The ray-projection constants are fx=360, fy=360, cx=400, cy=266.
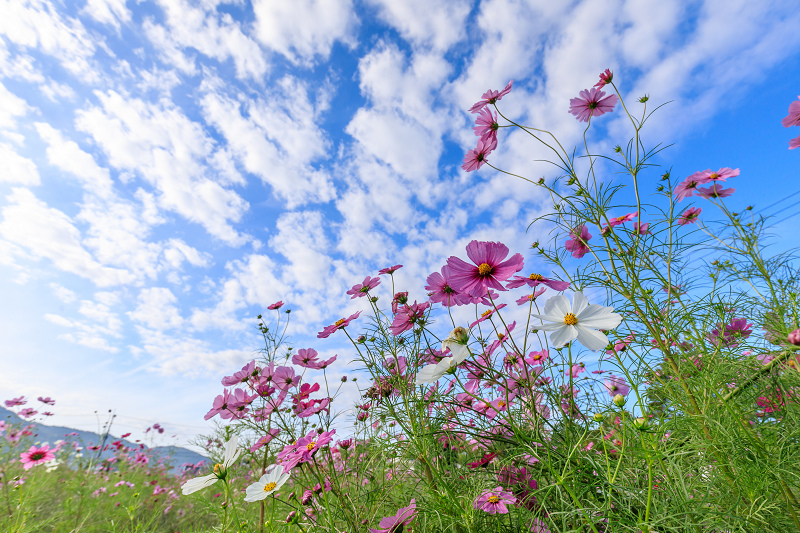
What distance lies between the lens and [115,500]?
3018 mm

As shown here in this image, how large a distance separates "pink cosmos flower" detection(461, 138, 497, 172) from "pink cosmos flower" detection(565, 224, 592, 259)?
0.39 meters

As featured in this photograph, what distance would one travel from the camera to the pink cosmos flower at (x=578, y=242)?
116 cm

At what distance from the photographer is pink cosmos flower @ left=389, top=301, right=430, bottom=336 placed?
1.06 m

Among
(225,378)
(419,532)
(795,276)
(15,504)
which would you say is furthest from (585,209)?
(15,504)

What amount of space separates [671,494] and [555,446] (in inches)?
11.1

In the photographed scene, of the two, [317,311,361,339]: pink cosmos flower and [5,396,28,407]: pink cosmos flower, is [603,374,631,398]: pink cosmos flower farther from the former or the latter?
[5,396,28,407]: pink cosmos flower

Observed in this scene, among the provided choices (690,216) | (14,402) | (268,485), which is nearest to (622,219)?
(690,216)

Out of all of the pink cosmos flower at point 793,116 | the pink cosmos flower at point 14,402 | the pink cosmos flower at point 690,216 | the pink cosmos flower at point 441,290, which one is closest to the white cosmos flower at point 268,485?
the pink cosmos flower at point 441,290

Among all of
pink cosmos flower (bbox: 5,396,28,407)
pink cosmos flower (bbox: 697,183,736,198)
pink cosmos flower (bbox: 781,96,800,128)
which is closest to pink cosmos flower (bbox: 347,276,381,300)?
pink cosmos flower (bbox: 697,183,736,198)

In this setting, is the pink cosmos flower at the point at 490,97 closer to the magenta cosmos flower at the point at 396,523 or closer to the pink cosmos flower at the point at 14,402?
the magenta cosmos flower at the point at 396,523

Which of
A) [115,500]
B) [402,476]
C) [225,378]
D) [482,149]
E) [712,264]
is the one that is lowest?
[115,500]

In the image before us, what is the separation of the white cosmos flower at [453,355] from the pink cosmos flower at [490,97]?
85 centimetres

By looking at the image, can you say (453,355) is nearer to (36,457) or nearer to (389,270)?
(389,270)

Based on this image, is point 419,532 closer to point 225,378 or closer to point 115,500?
point 225,378
